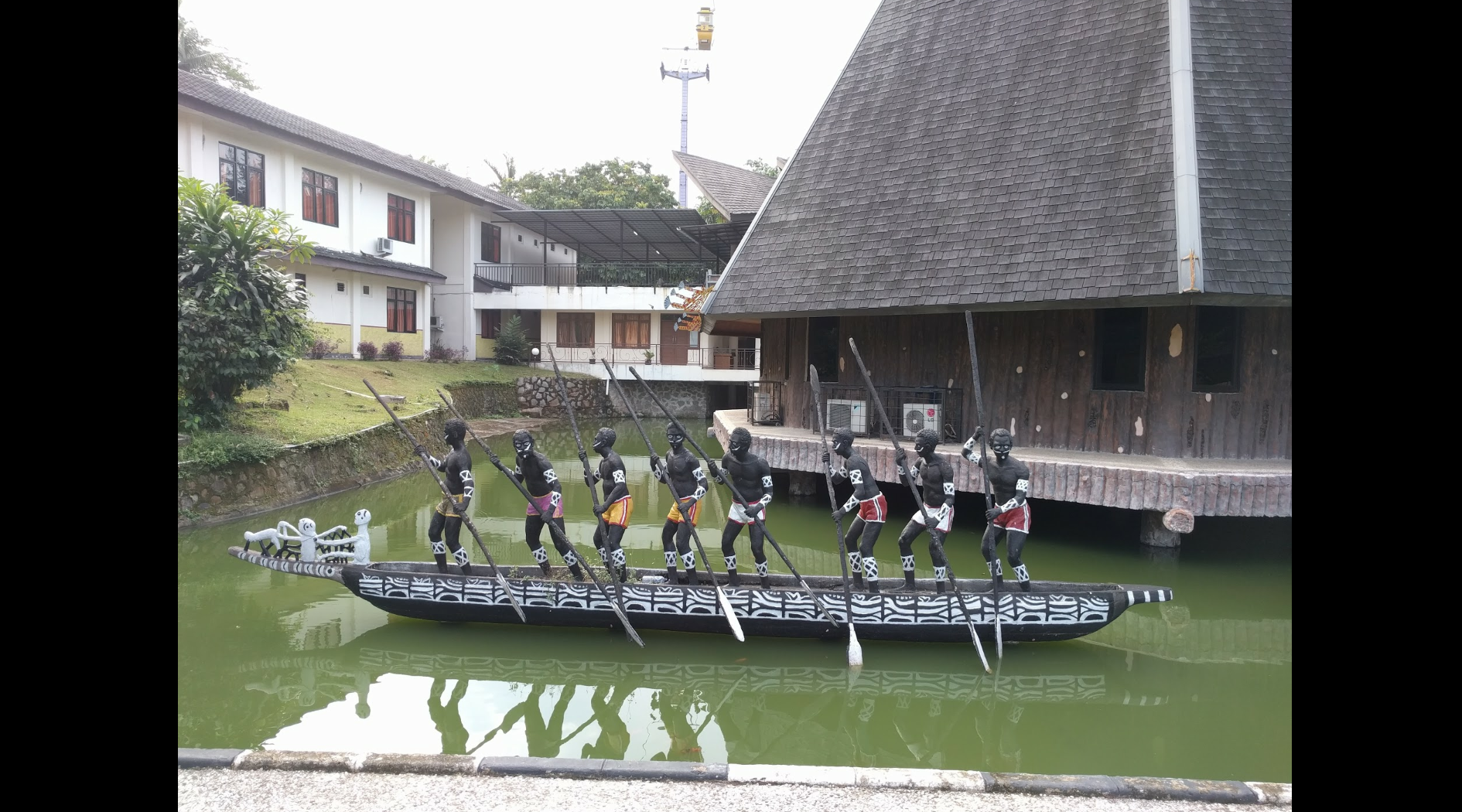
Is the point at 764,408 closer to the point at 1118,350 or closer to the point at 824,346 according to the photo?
the point at 824,346

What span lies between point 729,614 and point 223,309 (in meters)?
10.5

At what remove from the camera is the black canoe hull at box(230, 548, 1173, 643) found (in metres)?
7.63

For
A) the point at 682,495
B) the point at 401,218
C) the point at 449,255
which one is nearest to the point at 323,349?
the point at 401,218

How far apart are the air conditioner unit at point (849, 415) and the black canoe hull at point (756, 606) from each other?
5598 millimetres

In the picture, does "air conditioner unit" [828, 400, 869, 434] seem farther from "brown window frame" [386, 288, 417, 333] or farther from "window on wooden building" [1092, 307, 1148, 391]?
"brown window frame" [386, 288, 417, 333]

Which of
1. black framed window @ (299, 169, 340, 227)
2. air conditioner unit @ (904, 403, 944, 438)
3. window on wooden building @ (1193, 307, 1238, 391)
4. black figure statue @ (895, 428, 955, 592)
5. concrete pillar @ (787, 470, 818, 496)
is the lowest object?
concrete pillar @ (787, 470, 818, 496)

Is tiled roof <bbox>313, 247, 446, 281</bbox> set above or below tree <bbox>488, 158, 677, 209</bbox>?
below

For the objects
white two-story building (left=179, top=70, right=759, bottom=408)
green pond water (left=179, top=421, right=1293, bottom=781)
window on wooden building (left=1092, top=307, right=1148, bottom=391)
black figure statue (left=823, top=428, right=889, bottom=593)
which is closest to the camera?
Answer: green pond water (left=179, top=421, right=1293, bottom=781)

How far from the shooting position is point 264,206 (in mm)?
22516

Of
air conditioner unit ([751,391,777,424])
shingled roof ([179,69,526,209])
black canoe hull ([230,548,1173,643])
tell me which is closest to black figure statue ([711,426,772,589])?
black canoe hull ([230,548,1173,643])

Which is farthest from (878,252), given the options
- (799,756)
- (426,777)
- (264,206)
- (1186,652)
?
(264,206)

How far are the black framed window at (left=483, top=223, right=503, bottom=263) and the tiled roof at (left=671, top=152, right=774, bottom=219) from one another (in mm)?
9435

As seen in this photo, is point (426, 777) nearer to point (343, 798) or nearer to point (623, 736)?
point (343, 798)

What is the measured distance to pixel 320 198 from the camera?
24469 millimetres
